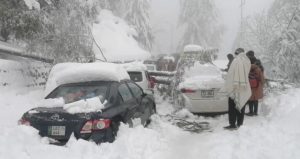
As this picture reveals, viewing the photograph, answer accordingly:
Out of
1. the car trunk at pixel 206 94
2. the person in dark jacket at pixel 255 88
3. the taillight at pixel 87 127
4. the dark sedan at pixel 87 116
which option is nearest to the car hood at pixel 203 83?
the car trunk at pixel 206 94

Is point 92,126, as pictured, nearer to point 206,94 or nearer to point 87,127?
point 87,127

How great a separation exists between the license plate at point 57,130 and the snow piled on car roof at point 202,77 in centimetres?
539

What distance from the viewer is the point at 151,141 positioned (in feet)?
26.4

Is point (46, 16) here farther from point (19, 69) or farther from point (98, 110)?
point (98, 110)

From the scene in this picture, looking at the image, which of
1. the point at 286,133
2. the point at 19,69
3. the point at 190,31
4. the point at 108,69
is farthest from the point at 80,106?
the point at 190,31

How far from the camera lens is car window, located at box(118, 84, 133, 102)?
8081 mm

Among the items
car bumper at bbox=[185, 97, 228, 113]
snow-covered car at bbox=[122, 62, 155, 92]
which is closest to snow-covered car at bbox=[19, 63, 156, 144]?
car bumper at bbox=[185, 97, 228, 113]

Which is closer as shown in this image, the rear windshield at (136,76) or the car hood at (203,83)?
the car hood at (203,83)

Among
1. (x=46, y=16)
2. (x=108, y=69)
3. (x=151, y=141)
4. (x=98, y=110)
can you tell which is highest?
(x=46, y=16)

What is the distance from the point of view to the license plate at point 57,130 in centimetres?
675

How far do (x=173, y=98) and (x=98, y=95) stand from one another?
571 centimetres

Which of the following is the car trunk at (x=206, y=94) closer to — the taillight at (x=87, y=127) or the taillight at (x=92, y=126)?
the taillight at (x=92, y=126)

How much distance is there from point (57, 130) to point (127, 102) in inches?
69.2

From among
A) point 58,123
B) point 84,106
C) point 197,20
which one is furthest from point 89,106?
point 197,20
